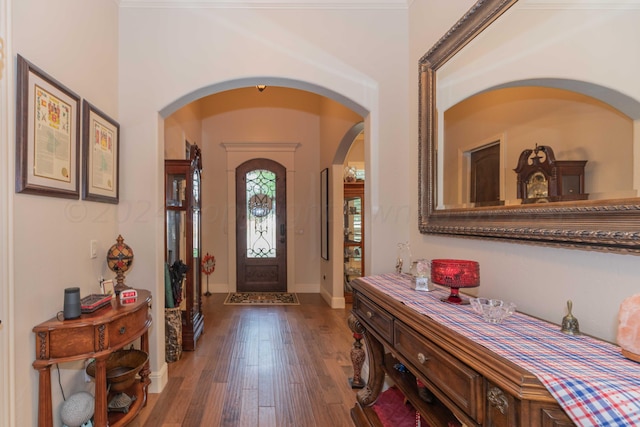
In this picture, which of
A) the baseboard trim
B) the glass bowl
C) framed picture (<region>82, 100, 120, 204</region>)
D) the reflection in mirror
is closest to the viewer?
the reflection in mirror

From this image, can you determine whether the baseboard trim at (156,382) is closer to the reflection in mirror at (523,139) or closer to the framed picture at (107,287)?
the framed picture at (107,287)

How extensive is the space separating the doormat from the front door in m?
0.19

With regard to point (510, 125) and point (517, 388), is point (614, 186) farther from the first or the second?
point (517, 388)

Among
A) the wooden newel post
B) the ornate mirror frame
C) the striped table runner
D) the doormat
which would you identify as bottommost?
the doormat

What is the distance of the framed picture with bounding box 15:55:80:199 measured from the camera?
1513 mm

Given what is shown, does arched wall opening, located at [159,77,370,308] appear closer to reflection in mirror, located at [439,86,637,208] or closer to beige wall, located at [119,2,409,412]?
beige wall, located at [119,2,409,412]

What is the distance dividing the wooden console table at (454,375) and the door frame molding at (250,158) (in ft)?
13.0

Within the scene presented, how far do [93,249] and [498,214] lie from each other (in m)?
2.46

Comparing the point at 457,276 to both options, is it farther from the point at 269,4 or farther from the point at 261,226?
the point at 261,226

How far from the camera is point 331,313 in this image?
4621 mm

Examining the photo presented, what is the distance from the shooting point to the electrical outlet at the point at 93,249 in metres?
2.13

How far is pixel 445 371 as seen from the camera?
3.76 ft

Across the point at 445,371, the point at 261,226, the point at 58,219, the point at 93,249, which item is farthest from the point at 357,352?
the point at 261,226

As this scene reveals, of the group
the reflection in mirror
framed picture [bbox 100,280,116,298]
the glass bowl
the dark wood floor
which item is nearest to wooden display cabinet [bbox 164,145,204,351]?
the dark wood floor
